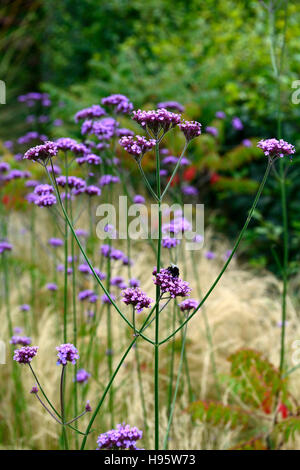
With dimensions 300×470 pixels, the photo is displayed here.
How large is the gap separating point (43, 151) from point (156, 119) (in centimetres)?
30

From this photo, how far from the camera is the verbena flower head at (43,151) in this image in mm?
1292

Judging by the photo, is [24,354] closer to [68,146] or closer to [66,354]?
[66,354]

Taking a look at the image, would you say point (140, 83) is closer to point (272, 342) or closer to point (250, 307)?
point (250, 307)

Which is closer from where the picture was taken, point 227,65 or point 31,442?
point 31,442

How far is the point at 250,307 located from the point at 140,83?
3974 mm

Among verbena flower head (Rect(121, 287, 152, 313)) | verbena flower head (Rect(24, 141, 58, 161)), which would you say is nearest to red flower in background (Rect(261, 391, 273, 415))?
verbena flower head (Rect(121, 287, 152, 313))

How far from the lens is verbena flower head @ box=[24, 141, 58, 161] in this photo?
1.29 m

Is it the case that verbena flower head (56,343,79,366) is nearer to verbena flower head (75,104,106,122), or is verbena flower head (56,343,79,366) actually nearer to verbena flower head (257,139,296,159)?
verbena flower head (257,139,296,159)

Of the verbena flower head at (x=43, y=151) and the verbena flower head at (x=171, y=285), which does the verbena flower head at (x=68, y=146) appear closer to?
the verbena flower head at (x=43, y=151)

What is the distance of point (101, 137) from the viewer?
2.03 meters

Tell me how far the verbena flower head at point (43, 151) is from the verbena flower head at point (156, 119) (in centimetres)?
22

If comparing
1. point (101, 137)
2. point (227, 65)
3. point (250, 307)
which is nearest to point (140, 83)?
point (227, 65)

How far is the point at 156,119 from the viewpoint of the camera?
1281 millimetres

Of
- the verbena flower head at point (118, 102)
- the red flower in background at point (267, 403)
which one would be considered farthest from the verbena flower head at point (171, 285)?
the red flower in background at point (267, 403)
